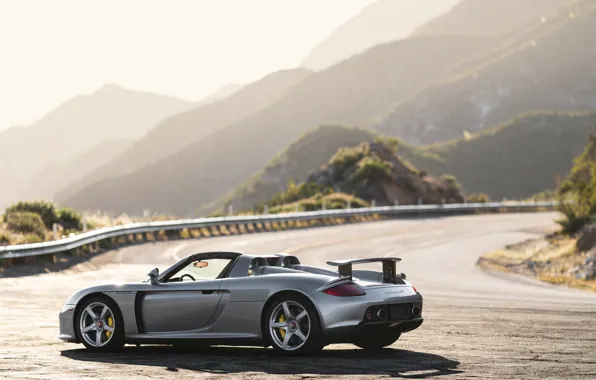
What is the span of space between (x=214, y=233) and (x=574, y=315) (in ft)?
89.8

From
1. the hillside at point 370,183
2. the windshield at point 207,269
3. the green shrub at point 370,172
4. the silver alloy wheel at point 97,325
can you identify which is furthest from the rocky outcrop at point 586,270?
the green shrub at point 370,172

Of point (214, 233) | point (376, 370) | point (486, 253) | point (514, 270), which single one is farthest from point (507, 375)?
point (214, 233)

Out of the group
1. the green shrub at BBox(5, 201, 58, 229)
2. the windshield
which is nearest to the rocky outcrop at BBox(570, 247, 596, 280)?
the green shrub at BBox(5, 201, 58, 229)

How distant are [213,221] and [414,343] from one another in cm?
3076

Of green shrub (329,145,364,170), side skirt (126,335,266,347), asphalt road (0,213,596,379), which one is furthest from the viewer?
green shrub (329,145,364,170)

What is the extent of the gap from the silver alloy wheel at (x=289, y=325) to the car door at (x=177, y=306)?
2.29ft

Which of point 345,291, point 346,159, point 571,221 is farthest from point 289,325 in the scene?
point 346,159

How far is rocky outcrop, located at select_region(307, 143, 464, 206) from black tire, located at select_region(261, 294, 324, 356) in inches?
2292

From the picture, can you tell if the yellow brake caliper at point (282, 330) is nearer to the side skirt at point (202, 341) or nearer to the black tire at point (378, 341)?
the side skirt at point (202, 341)

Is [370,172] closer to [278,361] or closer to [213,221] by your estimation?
[213,221]

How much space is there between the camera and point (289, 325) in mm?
10211

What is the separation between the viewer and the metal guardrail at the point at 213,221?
2602 cm

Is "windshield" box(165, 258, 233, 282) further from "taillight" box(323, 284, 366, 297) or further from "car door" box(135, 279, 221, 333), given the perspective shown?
"taillight" box(323, 284, 366, 297)

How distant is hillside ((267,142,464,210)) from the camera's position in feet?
230
